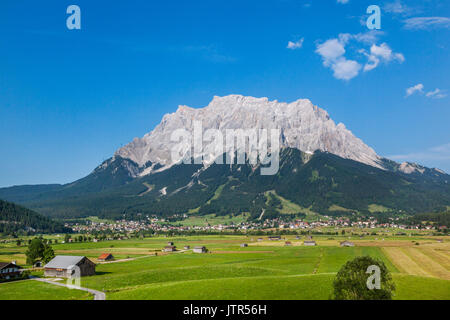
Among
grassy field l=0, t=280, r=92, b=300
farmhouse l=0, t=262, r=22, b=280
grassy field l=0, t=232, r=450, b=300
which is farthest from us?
farmhouse l=0, t=262, r=22, b=280

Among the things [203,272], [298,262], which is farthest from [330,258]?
[203,272]

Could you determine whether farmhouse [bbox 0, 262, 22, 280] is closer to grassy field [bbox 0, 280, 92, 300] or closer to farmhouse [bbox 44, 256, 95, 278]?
farmhouse [bbox 44, 256, 95, 278]

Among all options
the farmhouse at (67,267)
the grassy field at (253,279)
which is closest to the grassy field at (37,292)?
the grassy field at (253,279)

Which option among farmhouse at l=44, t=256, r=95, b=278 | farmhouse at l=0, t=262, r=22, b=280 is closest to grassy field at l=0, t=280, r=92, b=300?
farmhouse at l=0, t=262, r=22, b=280

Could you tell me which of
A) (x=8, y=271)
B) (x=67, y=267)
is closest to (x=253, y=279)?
(x=67, y=267)

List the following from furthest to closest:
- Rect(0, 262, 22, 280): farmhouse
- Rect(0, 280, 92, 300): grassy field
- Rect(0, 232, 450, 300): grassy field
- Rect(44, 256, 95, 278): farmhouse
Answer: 1. Rect(44, 256, 95, 278): farmhouse
2. Rect(0, 262, 22, 280): farmhouse
3. Rect(0, 280, 92, 300): grassy field
4. Rect(0, 232, 450, 300): grassy field

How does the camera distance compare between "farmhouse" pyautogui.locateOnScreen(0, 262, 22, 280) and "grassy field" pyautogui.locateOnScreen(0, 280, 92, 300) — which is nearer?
Answer: "grassy field" pyautogui.locateOnScreen(0, 280, 92, 300)
